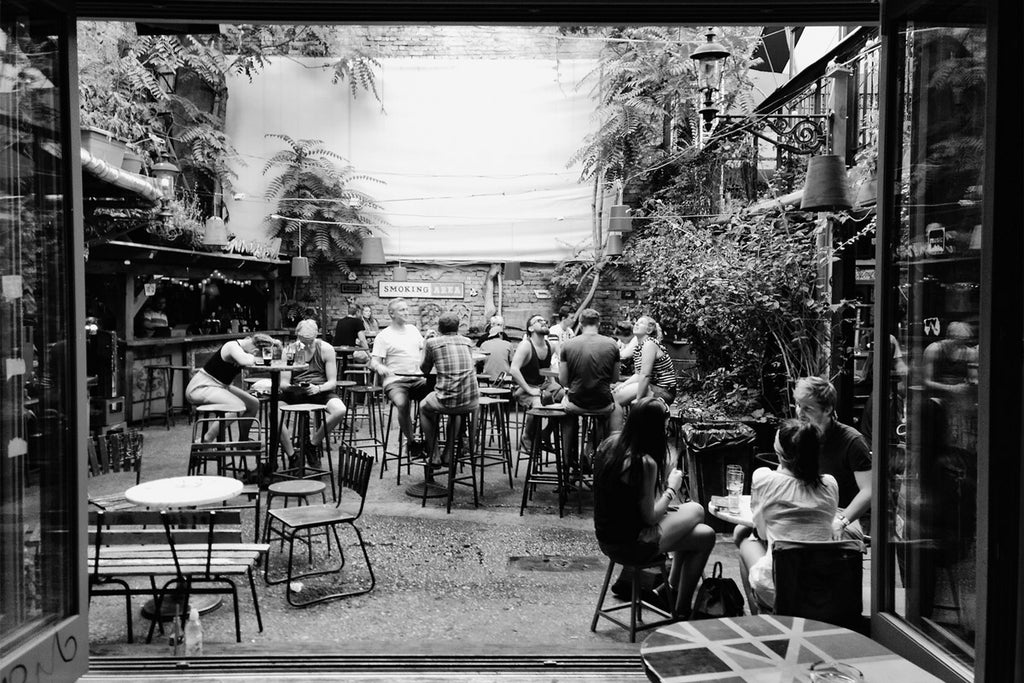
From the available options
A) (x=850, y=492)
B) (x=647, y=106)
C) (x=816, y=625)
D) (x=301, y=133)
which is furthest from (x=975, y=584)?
(x=301, y=133)

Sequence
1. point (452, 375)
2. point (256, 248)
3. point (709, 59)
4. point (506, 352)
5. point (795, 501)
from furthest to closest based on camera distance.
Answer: point (256, 248)
point (506, 352)
point (709, 59)
point (452, 375)
point (795, 501)

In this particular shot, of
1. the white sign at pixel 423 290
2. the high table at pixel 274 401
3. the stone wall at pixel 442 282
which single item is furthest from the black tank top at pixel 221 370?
the white sign at pixel 423 290

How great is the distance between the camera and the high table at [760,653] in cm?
225

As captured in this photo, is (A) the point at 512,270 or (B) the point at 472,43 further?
(B) the point at 472,43

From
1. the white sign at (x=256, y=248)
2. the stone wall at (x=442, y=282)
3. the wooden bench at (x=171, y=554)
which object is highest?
the white sign at (x=256, y=248)

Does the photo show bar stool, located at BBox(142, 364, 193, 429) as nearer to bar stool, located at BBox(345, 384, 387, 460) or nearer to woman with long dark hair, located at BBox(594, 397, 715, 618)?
bar stool, located at BBox(345, 384, 387, 460)

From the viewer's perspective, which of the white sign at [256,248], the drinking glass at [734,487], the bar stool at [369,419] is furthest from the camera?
the white sign at [256,248]

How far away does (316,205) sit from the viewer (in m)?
15.9

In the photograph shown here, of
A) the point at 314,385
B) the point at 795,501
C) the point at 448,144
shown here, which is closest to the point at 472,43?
the point at 448,144

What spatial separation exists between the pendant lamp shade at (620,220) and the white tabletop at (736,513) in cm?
779

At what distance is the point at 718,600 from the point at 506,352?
6571 millimetres

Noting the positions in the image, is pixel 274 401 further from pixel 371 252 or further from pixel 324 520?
pixel 371 252

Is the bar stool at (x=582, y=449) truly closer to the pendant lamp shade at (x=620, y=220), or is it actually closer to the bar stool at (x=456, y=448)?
the bar stool at (x=456, y=448)

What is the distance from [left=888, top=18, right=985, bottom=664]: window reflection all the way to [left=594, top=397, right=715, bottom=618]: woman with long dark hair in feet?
3.90
